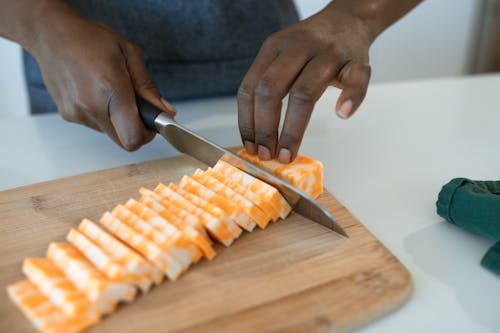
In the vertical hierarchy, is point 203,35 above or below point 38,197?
above

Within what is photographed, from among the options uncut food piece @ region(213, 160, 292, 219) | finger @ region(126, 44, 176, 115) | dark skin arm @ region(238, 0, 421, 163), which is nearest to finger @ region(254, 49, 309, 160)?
dark skin arm @ region(238, 0, 421, 163)

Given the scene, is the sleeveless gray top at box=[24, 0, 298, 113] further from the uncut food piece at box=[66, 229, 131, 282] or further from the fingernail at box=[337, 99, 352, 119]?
the uncut food piece at box=[66, 229, 131, 282]

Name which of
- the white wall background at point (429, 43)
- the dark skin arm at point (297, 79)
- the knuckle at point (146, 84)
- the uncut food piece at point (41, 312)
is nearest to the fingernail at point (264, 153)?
the dark skin arm at point (297, 79)

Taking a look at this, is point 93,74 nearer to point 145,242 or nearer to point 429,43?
point 145,242

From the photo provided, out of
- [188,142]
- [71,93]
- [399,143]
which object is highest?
[71,93]

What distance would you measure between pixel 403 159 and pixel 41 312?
1234 millimetres

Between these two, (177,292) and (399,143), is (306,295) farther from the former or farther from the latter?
(399,143)

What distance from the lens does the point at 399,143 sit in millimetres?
1772

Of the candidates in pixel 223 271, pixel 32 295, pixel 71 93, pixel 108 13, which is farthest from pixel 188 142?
pixel 108 13

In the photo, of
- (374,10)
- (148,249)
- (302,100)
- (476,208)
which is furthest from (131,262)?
(374,10)

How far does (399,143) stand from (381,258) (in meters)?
0.75

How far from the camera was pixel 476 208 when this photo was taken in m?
1.20

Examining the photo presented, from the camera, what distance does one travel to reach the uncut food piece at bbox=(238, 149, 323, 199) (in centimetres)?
132

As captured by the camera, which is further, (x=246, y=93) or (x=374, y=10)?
(x=374, y=10)
